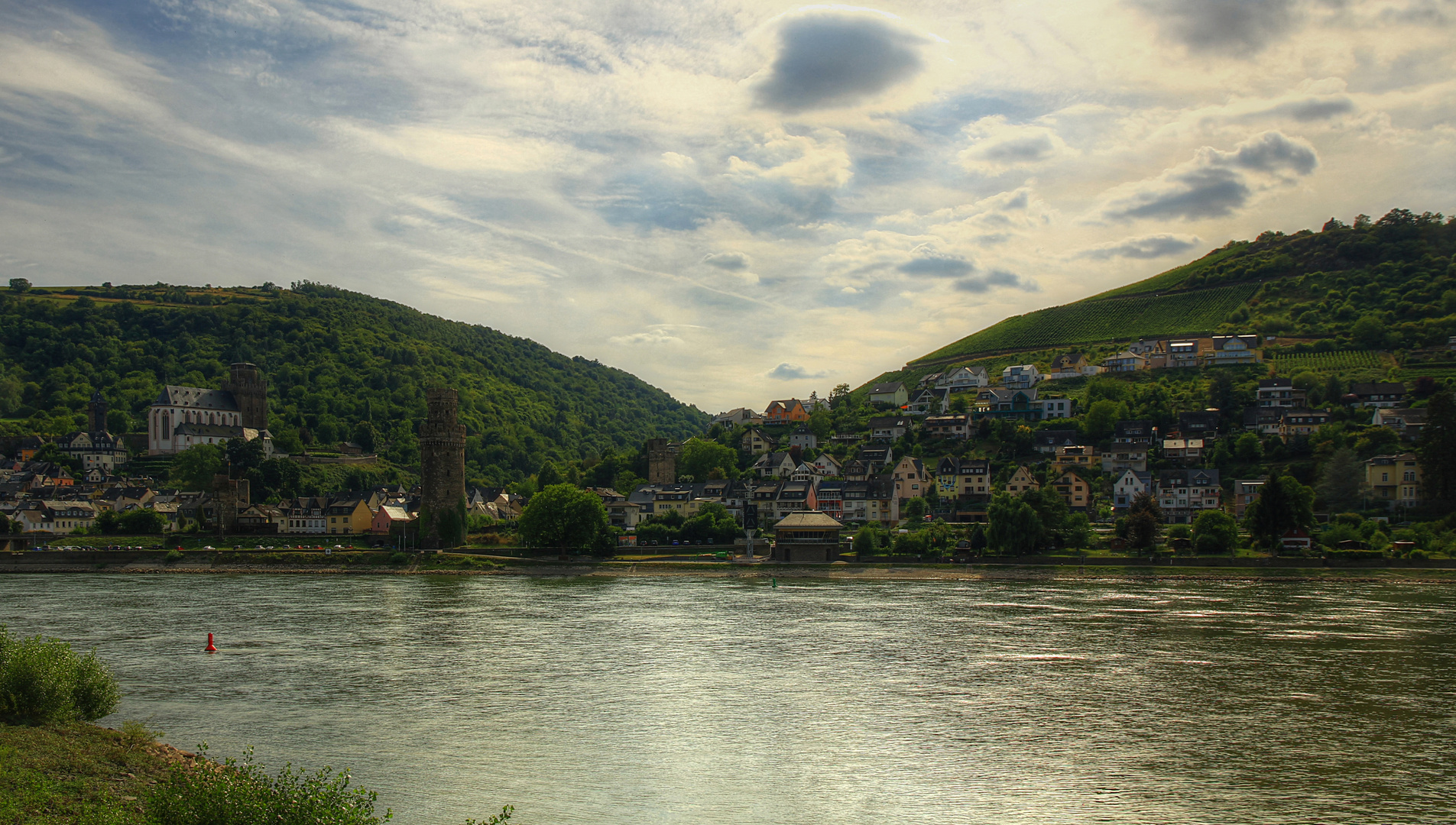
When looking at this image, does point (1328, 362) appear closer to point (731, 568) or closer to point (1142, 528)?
point (1142, 528)

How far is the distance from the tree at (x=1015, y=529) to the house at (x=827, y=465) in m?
31.2

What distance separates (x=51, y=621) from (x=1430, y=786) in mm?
45063

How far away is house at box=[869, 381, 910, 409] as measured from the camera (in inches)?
4616

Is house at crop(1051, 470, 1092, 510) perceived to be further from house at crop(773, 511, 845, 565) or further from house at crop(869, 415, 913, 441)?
house at crop(869, 415, 913, 441)

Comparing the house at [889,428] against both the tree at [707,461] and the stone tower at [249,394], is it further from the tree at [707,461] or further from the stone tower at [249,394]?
the stone tower at [249,394]

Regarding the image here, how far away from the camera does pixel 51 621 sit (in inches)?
1527

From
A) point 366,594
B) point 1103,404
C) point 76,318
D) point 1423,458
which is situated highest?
point 76,318

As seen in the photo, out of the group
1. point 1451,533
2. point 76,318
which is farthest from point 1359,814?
point 76,318

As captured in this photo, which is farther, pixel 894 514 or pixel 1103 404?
pixel 1103 404

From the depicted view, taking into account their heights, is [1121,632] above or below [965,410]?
below

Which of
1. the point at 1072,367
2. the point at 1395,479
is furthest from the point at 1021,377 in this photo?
the point at 1395,479

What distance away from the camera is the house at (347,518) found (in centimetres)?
8306

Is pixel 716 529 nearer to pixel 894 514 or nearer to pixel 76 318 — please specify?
pixel 894 514

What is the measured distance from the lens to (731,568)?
63.1m
